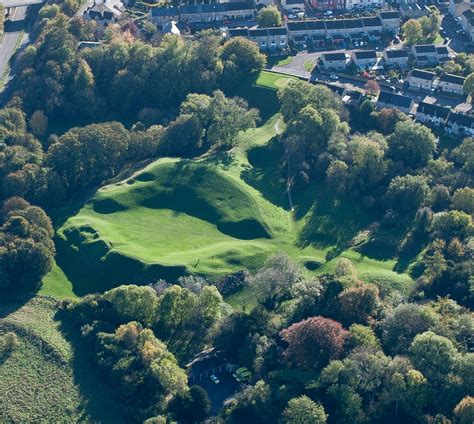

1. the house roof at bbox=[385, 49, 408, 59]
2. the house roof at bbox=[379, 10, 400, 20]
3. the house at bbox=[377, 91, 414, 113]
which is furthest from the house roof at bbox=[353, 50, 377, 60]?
the house at bbox=[377, 91, 414, 113]

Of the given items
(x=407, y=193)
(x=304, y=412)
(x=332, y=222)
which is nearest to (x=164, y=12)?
(x=332, y=222)

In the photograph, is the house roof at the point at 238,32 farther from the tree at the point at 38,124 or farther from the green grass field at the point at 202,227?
the tree at the point at 38,124

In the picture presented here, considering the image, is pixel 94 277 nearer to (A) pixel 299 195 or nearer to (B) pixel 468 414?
(A) pixel 299 195

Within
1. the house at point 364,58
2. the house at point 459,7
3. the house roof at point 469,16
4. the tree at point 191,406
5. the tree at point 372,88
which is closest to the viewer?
the tree at point 191,406

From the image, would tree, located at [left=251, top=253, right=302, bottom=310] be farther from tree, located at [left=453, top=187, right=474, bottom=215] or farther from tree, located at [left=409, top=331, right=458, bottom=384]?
tree, located at [left=453, top=187, right=474, bottom=215]

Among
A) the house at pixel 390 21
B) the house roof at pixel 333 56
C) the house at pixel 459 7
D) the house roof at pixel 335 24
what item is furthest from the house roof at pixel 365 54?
the house at pixel 459 7

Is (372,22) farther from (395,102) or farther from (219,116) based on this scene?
(219,116)
